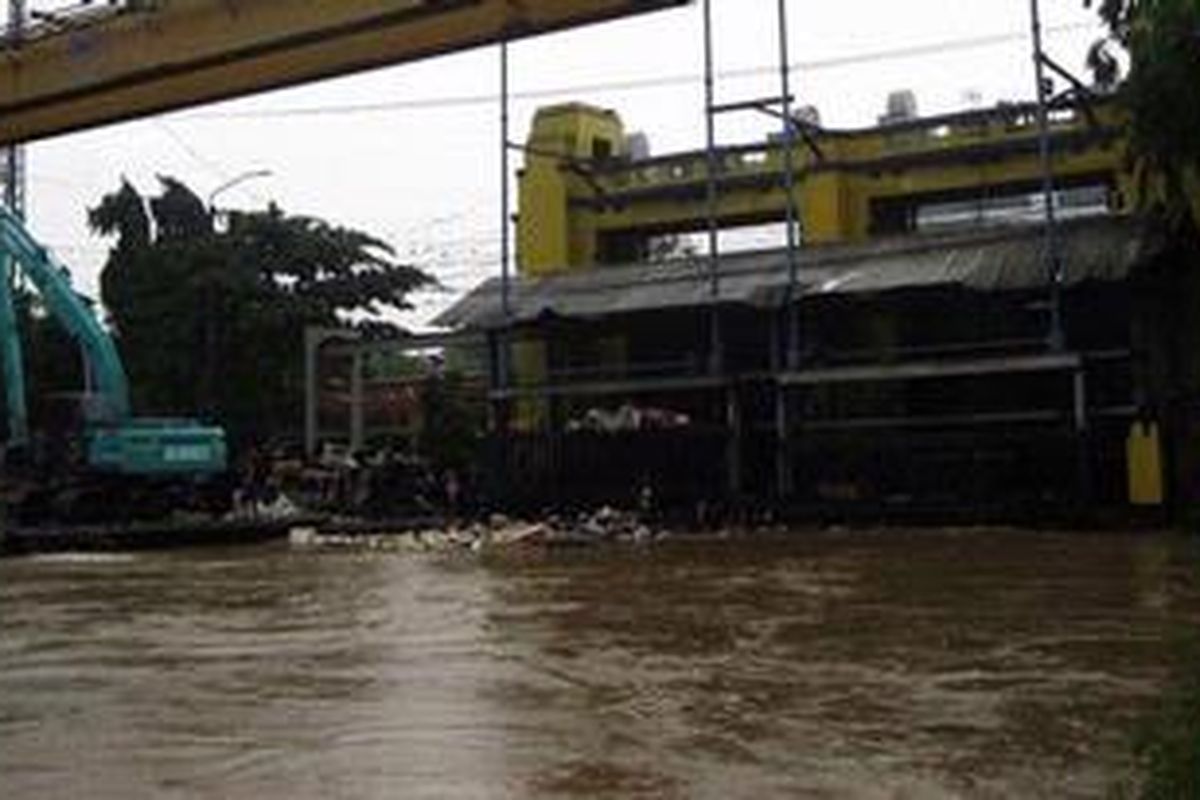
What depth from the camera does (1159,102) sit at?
24.3 metres

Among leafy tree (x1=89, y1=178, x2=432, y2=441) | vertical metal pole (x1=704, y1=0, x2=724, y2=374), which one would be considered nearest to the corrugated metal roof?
vertical metal pole (x1=704, y1=0, x2=724, y2=374)

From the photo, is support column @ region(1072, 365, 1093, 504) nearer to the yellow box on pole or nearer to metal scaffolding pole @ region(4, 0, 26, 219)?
the yellow box on pole

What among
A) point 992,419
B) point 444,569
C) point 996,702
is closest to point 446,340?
point 992,419

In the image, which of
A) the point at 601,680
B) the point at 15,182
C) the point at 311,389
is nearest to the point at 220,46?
the point at 601,680

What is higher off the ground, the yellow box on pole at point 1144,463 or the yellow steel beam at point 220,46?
the yellow steel beam at point 220,46

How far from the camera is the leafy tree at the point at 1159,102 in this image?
2198 cm

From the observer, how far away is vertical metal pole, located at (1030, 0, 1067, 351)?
2817 centimetres

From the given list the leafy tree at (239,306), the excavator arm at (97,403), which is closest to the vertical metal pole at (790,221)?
the excavator arm at (97,403)

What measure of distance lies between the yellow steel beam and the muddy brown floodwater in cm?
453

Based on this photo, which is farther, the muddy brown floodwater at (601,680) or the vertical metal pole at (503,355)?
the vertical metal pole at (503,355)

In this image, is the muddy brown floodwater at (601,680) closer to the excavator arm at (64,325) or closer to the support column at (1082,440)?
the support column at (1082,440)

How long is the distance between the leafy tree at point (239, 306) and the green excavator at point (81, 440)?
1547 cm

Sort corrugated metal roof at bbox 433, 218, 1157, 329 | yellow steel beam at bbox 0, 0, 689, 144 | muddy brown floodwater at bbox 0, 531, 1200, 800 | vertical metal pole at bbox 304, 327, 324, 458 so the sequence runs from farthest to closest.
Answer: vertical metal pole at bbox 304, 327, 324, 458 < corrugated metal roof at bbox 433, 218, 1157, 329 < yellow steel beam at bbox 0, 0, 689, 144 < muddy brown floodwater at bbox 0, 531, 1200, 800

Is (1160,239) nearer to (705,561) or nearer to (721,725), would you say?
(705,561)
